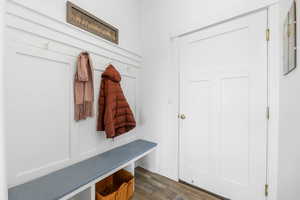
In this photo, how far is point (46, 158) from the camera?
1.17 m

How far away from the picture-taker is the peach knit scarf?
1336 mm

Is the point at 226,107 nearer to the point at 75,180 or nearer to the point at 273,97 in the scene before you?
the point at 273,97

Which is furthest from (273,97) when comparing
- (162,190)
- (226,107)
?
(162,190)

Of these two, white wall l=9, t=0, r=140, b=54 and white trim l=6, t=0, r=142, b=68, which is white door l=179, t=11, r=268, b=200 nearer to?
white wall l=9, t=0, r=140, b=54

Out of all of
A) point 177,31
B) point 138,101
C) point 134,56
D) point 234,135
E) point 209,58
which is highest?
point 177,31

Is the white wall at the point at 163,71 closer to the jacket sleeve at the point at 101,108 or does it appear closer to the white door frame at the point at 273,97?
the white door frame at the point at 273,97

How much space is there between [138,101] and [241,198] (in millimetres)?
1782

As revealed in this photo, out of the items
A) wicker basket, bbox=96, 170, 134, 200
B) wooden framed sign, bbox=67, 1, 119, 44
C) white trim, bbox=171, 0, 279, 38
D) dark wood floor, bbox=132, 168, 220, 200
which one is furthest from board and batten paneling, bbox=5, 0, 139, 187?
white trim, bbox=171, 0, 279, 38

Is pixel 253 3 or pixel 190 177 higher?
pixel 253 3

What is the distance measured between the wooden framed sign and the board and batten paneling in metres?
0.11

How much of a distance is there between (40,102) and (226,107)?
1.87 meters

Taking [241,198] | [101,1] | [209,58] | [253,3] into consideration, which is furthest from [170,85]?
[241,198]

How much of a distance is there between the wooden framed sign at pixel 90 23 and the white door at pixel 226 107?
944mm

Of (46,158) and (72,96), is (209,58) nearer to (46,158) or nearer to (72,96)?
(72,96)
